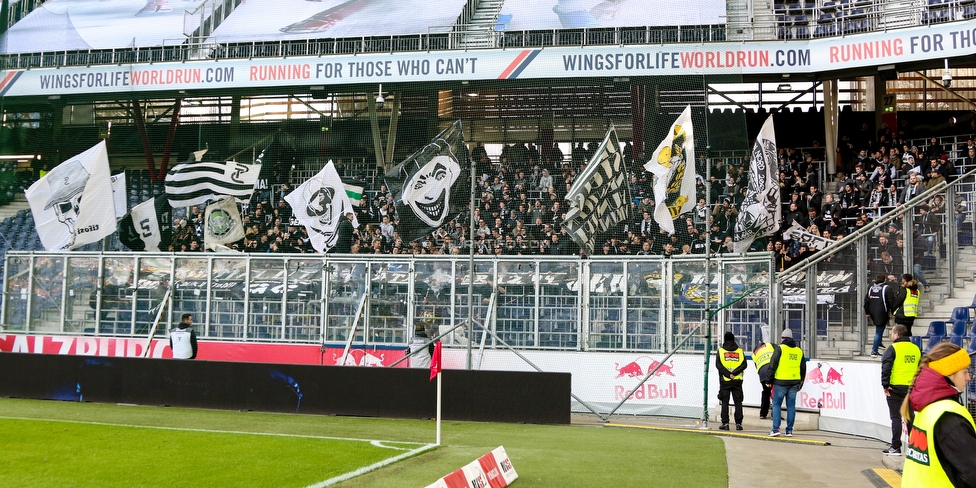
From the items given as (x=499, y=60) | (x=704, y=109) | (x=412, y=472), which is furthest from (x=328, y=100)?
(x=412, y=472)

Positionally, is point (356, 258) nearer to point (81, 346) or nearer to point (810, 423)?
point (81, 346)

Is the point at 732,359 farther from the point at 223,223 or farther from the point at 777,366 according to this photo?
the point at 223,223

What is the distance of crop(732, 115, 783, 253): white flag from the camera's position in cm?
1978

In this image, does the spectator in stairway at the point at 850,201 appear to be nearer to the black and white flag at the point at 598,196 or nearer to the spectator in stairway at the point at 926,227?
the spectator in stairway at the point at 926,227

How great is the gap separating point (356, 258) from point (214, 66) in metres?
9.95

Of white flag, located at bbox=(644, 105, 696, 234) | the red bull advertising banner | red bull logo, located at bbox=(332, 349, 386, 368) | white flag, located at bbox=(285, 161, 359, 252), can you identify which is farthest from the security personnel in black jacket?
white flag, located at bbox=(285, 161, 359, 252)

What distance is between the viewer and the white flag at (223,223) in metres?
22.7

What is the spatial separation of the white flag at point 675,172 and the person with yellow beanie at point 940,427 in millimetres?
12086

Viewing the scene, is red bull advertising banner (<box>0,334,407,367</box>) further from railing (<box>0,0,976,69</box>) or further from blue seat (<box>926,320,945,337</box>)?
blue seat (<box>926,320,945,337</box>)

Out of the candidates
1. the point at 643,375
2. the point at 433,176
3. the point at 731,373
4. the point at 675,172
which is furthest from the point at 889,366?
the point at 433,176

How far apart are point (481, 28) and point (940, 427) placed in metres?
22.4

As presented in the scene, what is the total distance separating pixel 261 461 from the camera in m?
10.8

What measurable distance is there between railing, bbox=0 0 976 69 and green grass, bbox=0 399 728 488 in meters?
12.8

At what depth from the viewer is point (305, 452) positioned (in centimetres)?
1148
